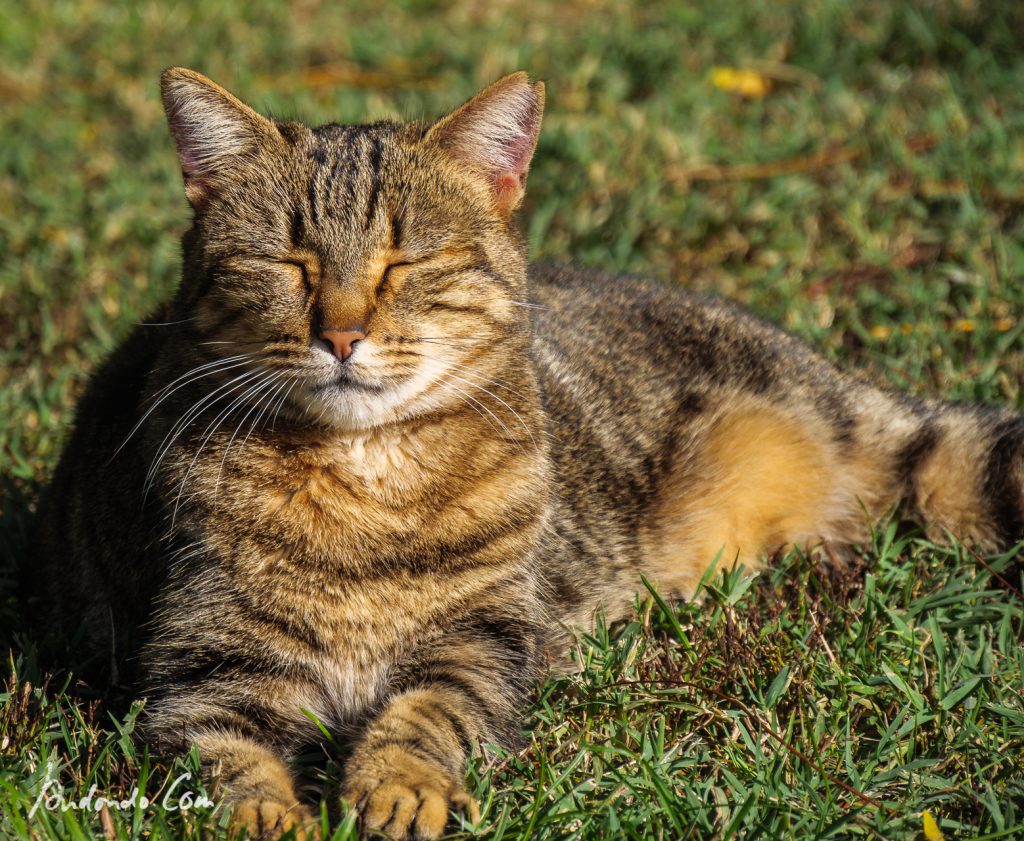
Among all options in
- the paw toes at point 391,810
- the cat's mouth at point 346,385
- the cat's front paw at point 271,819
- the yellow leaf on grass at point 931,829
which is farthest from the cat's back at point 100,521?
the yellow leaf on grass at point 931,829

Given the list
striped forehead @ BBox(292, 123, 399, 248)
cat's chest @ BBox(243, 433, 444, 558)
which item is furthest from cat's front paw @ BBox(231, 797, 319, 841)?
striped forehead @ BBox(292, 123, 399, 248)

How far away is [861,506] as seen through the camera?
3.67m

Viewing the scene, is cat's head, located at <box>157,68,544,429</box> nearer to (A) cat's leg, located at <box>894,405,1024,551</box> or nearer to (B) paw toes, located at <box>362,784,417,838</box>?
(B) paw toes, located at <box>362,784,417,838</box>

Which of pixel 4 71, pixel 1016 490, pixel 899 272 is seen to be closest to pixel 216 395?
pixel 1016 490

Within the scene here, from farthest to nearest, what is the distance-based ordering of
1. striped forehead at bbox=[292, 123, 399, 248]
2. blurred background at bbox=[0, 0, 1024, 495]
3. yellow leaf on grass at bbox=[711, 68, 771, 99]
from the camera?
yellow leaf on grass at bbox=[711, 68, 771, 99]
blurred background at bbox=[0, 0, 1024, 495]
striped forehead at bbox=[292, 123, 399, 248]

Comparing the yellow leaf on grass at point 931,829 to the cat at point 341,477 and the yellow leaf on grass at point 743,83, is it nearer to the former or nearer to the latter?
the cat at point 341,477

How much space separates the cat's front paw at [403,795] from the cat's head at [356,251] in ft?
2.44

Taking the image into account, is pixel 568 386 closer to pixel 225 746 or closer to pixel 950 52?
pixel 225 746

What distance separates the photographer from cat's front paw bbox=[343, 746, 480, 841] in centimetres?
244

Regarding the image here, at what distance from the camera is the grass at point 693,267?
2.69 meters

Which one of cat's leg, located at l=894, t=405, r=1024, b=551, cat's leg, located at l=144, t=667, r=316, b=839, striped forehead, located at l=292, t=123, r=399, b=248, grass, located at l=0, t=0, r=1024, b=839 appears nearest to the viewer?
cat's leg, located at l=144, t=667, r=316, b=839

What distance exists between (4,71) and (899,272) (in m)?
4.55

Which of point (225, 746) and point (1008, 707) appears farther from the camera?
point (1008, 707)

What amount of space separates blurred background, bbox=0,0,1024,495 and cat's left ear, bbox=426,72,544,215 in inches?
57.4
